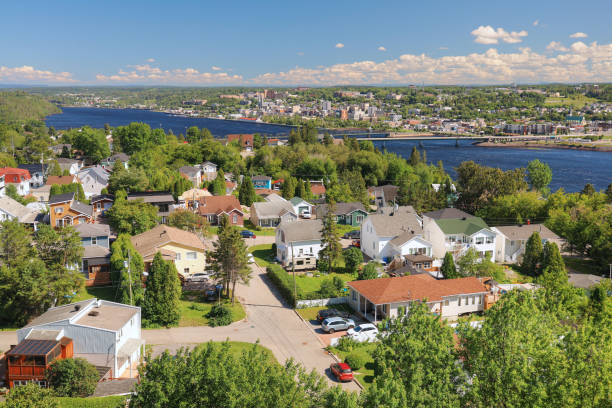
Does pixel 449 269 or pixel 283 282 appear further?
pixel 449 269

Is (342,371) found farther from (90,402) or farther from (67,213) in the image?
(67,213)

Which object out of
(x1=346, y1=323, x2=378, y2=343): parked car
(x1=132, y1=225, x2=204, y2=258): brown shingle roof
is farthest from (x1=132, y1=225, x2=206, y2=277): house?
(x1=346, y1=323, x2=378, y2=343): parked car

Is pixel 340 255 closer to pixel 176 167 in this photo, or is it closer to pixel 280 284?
pixel 280 284

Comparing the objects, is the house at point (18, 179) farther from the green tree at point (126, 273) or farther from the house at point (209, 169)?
the green tree at point (126, 273)

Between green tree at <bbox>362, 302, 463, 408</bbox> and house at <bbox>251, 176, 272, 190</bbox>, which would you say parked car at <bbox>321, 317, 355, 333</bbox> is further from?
house at <bbox>251, 176, 272, 190</bbox>

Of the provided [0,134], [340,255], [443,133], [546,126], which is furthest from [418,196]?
[546,126]

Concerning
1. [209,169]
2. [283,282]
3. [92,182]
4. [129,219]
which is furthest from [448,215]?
[92,182]
